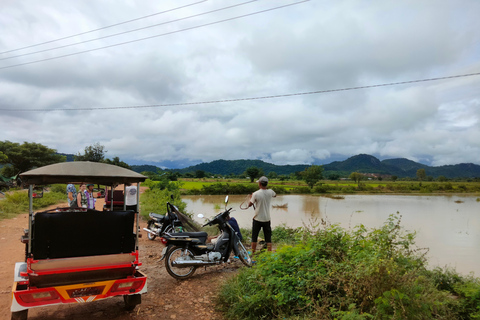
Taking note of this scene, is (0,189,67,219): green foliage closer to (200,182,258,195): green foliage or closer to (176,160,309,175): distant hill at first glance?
(200,182,258,195): green foliage

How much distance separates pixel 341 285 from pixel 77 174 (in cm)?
313

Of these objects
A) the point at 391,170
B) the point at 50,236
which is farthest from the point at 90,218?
the point at 391,170

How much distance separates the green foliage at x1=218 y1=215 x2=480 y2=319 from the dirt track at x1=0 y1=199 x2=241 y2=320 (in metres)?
0.41

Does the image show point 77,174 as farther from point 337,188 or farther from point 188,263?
point 337,188

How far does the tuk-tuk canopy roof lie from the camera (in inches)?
135

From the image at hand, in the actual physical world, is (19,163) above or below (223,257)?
above

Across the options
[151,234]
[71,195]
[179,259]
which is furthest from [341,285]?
[151,234]

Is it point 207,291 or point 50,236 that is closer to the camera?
point 50,236

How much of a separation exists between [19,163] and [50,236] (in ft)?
131

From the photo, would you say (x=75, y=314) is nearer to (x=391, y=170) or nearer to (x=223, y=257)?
(x=223, y=257)

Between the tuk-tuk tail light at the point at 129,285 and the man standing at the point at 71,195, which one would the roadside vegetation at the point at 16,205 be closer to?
the man standing at the point at 71,195

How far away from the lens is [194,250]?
16.7ft

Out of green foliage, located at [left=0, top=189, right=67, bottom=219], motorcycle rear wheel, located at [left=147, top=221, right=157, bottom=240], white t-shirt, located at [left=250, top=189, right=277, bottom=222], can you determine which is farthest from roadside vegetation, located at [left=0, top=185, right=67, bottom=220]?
white t-shirt, located at [left=250, top=189, right=277, bottom=222]

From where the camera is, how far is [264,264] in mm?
4051
